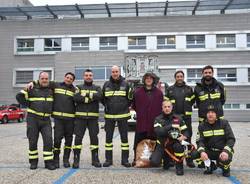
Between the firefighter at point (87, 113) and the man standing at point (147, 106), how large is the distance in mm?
886

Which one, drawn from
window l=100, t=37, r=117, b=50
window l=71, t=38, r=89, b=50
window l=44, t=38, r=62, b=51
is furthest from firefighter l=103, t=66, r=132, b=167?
window l=44, t=38, r=62, b=51

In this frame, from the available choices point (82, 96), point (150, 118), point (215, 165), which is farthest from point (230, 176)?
point (82, 96)

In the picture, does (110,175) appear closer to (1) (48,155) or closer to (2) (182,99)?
(1) (48,155)

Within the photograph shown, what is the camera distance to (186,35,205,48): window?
29.4m

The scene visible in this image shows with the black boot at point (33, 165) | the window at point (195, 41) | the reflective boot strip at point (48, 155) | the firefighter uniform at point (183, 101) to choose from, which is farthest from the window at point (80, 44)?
the black boot at point (33, 165)

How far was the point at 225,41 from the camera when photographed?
96.1ft

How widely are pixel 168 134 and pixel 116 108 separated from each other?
4.34 ft

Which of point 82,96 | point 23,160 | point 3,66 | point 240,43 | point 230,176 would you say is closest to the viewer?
point 230,176

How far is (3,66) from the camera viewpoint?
31.2 metres

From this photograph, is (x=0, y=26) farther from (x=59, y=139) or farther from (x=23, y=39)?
(x=59, y=139)

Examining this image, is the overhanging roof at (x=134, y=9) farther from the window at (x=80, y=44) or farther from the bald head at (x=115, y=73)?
the bald head at (x=115, y=73)

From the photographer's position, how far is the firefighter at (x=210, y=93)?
641cm

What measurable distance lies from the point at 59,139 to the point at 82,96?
1040mm

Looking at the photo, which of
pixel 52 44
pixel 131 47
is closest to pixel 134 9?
pixel 131 47
